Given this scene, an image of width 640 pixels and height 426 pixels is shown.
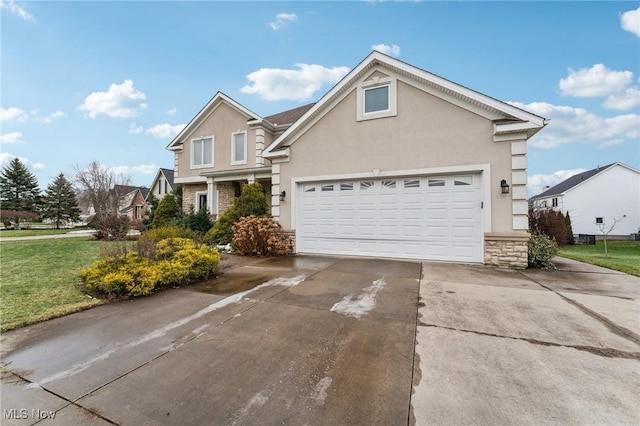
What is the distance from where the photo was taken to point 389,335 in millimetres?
3191

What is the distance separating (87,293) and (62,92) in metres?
12.2

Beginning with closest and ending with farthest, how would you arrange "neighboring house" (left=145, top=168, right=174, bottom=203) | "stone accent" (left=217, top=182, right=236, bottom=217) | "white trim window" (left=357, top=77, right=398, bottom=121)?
"white trim window" (left=357, top=77, right=398, bottom=121), "stone accent" (left=217, top=182, right=236, bottom=217), "neighboring house" (left=145, top=168, right=174, bottom=203)

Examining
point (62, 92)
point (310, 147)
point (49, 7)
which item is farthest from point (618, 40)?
point (62, 92)

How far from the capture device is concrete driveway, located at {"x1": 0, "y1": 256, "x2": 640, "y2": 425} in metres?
2.01

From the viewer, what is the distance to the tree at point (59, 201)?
105ft

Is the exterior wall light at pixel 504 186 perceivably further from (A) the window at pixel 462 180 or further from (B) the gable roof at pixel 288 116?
(B) the gable roof at pixel 288 116

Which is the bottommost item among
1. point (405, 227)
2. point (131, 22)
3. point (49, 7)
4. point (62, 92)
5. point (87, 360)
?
point (87, 360)

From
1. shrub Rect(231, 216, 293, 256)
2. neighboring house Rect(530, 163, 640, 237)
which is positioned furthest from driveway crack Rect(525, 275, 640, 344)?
neighboring house Rect(530, 163, 640, 237)

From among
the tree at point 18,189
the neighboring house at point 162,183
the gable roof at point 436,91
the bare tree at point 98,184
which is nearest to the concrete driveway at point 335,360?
the gable roof at point 436,91

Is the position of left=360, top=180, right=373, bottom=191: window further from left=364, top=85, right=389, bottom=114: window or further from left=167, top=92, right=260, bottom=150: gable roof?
left=167, top=92, right=260, bottom=150: gable roof

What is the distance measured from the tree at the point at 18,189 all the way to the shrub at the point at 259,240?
122ft

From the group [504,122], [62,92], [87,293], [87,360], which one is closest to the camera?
[87,360]

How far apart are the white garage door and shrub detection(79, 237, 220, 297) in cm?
402

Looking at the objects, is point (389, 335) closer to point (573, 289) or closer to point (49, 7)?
Result: point (573, 289)
